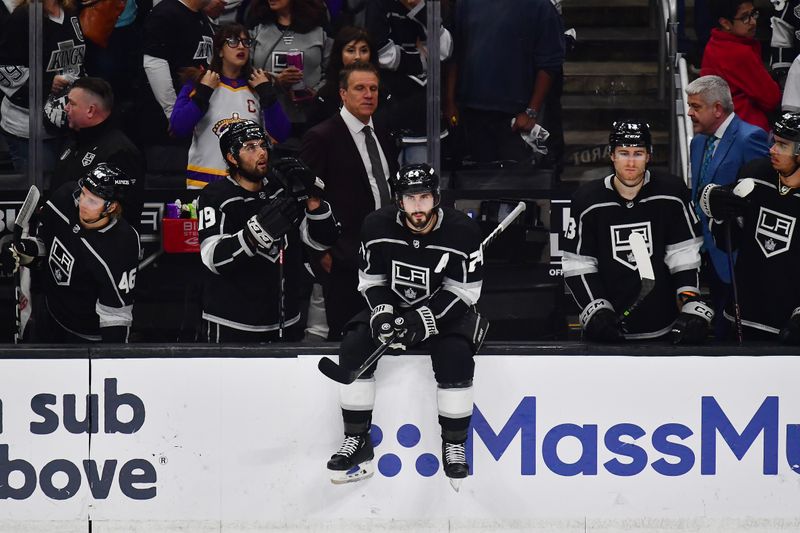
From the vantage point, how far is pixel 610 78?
7727 mm

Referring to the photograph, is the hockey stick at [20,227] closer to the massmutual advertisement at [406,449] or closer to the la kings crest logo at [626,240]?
the massmutual advertisement at [406,449]

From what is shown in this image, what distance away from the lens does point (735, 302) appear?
18.9ft

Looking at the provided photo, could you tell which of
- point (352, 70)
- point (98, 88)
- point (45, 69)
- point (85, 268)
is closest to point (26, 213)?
point (85, 268)

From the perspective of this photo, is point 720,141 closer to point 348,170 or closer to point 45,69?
point 348,170

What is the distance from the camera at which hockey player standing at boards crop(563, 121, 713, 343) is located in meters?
5.62

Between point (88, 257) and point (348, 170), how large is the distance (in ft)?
4.19

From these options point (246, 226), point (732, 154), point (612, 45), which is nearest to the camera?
point (246, 226)

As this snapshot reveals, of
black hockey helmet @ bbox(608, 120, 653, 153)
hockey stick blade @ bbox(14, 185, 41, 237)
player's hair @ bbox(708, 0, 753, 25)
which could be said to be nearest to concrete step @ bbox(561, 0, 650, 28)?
player's hair @ bbox(708, 0, 753, 25)

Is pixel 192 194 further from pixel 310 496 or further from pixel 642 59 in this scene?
pixel 642 59

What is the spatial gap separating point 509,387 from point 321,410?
73cm

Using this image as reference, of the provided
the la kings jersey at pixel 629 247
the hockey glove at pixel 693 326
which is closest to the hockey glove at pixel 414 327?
the la kings jersey at pixel 629 247

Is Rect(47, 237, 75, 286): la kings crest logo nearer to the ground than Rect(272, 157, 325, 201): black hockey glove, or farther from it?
nearer to the ground

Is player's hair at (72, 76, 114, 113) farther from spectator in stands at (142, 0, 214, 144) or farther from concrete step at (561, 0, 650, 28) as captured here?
concrete step at (561, 0, 650, 28)

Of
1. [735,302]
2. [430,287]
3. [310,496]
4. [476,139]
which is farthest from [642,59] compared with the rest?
[310,496]
